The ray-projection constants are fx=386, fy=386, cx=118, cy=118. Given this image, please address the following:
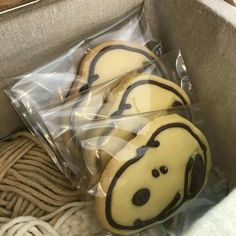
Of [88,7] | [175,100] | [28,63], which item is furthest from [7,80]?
[175,100]

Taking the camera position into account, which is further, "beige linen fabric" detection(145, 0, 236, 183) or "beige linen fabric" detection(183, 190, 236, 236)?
"beige linen fabric" detection(145, 0, 236, 183)

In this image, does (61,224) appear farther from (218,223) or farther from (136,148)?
(218,223)

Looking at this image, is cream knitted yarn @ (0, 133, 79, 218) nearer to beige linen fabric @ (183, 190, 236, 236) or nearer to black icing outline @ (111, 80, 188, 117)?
black icing outline @ (111, 80, 188, 117)

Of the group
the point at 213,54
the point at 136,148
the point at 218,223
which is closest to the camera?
the point at 218,223

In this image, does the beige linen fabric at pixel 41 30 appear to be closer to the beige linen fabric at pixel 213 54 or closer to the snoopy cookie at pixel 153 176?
Result: the beige linen fabric at pixel 213 54

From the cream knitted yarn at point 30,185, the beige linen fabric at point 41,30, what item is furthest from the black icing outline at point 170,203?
the beige linen fabric at point 41,30

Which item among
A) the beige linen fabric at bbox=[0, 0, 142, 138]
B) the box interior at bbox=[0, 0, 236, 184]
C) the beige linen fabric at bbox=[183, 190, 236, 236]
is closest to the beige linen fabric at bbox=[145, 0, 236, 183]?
the box interior at bbox=[0, 0, 236, 184]

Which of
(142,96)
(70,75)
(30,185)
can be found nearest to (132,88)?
(142,96)
